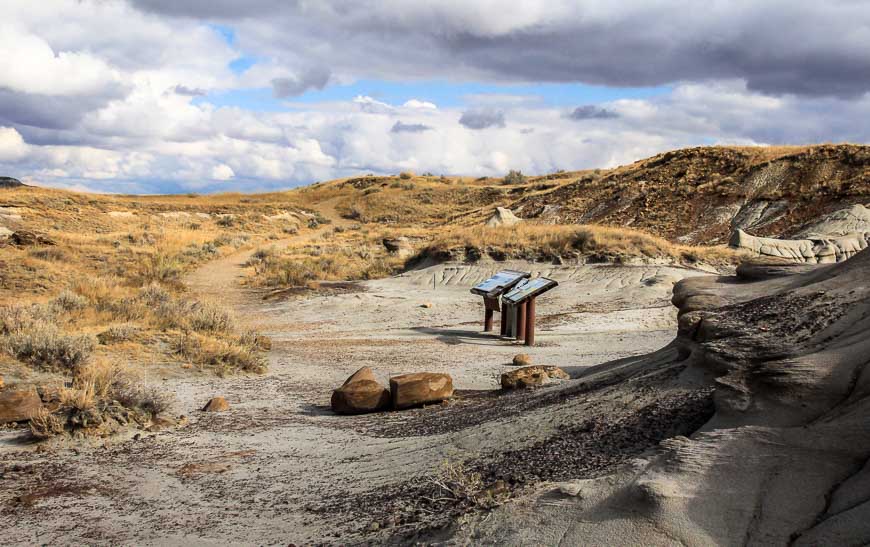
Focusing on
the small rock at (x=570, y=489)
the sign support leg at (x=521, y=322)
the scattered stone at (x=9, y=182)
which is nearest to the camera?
the small rock at (x=570, y=489)

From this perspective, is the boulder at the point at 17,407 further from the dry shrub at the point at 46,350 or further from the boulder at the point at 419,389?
the boulder at the point at 419,389

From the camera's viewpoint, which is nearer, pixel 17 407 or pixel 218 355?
pixel 17 407

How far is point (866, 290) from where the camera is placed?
5.84 m

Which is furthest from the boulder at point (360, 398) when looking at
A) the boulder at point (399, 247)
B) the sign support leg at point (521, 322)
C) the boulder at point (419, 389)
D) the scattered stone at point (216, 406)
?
the boulder at point (399, 247)

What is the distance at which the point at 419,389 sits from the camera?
30.2 ft

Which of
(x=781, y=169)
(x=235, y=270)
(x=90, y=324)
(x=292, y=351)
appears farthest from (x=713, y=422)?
(x=781, y=169)

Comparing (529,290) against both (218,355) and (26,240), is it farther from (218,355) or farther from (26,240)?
(26,240)

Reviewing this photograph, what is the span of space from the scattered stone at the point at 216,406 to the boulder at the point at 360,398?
4.69 ft

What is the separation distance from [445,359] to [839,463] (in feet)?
32.2

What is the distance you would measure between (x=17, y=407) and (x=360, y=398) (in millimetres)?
3820

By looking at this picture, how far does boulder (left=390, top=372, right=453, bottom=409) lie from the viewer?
9094mm

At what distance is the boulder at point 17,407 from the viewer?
8.05 meters

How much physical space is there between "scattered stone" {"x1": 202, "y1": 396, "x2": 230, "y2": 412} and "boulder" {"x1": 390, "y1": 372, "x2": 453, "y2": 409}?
7.16 feet

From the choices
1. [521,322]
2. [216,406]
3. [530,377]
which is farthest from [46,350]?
[521,322]
